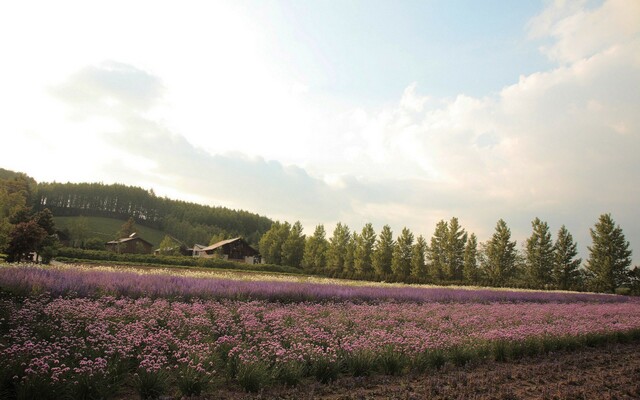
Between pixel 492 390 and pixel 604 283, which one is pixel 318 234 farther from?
pixel 492 390

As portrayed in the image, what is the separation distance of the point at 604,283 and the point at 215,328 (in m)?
50.2

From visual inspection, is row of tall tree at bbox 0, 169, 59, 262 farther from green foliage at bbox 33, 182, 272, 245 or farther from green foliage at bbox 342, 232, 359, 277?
green foliage at bbox 33, 182, 272, 245

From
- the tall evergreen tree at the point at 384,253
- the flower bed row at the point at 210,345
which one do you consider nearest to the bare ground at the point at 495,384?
the flower bed row at the point at 210,345

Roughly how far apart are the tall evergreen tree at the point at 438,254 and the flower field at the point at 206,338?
33783mm

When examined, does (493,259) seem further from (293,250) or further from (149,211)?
(149,211)

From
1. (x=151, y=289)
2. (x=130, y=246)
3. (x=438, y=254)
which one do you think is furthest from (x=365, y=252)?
(x=130, y=246)

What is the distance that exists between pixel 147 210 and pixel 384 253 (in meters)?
115

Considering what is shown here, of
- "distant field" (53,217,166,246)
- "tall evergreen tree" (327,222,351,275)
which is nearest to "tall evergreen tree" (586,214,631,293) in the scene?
"tall evergreen tree" (327,222,351,275)

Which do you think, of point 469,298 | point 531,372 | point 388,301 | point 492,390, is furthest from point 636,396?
point 469,298

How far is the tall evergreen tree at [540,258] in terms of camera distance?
4597 centimetres

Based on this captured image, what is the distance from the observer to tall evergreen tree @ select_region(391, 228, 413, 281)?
5078 cm

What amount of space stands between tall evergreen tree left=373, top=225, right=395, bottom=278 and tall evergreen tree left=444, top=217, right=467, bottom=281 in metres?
8.14

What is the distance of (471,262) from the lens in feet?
155

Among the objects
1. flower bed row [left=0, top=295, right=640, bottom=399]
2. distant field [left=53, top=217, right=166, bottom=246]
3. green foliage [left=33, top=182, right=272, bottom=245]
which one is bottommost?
flower bed row [left=0, top=295, right=640, bottom=399]
